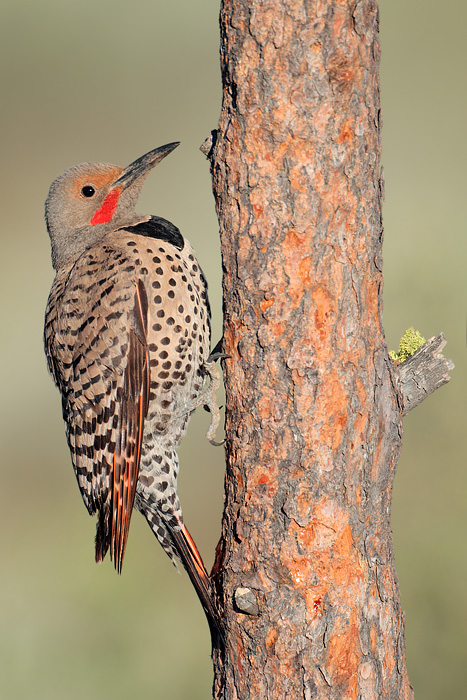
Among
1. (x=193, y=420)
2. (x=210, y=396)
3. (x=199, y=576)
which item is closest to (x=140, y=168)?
(x=210, y=396)

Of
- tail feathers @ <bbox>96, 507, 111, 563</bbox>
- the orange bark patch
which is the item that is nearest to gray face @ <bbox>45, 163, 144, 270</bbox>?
tail feathers @ <bbox>96, 507, 111, 563</bbox>

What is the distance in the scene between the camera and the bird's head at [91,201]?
3340 millimetres

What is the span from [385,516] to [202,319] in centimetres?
122

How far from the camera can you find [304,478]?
216cm

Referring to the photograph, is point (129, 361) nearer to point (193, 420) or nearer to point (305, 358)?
point (305, 358)

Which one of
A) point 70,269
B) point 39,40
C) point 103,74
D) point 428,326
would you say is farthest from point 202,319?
point 39,40

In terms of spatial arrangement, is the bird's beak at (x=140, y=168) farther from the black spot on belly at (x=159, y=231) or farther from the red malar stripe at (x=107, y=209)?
the black spot on belly at (x=159, y=231)

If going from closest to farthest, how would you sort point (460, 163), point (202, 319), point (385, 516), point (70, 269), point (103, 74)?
point (385, 516) → point (202, 319) → point (70, 269) → point (460, 163) → point (103, 74)

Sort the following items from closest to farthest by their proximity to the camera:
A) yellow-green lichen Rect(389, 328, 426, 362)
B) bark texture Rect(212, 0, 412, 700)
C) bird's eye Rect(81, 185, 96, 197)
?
bark texture Rect(212, 0, 412, 700)
yellow-green lichen Rect(389, 328, 426, 362)
bird's eye Rect(81, 185, 96, 197)

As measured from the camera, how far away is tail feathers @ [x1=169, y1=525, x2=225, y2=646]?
94.3 inches

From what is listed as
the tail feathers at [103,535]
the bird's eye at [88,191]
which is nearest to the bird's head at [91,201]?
the bird's eye at [88,191]

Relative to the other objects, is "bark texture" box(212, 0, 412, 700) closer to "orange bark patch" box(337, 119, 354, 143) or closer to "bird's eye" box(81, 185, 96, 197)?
"orange bark patch" box(337, 119, 354, 143)

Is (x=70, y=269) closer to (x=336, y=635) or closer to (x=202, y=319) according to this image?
(x=202, y=319)

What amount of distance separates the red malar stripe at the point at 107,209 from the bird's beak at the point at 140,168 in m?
0.04
